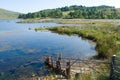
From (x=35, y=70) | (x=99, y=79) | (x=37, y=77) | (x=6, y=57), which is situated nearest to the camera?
(x=99, y=79)

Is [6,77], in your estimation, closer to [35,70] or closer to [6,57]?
[35,70]

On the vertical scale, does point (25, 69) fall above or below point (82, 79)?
below

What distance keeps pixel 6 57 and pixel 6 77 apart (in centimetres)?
1144

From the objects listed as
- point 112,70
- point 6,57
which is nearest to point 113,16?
point 6,57

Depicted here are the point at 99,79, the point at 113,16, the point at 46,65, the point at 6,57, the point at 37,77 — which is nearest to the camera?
the point at 99,79

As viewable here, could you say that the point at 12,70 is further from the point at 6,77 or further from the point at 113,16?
the point at 113,16

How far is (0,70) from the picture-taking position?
28.0 meters

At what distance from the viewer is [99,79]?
1877cm

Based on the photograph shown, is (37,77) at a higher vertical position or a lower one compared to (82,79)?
lower

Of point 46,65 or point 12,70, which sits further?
point 46,65

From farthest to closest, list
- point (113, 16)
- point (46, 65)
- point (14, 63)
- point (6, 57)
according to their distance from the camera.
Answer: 1. point (113, 16)
2. point (6, 57)
3. point (14, 63)
4. point (46, 65)

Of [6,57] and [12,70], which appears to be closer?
[12,70]

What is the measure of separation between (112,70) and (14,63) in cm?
1679

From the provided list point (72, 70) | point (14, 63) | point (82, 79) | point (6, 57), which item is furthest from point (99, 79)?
point (6, 57)
